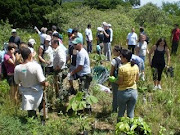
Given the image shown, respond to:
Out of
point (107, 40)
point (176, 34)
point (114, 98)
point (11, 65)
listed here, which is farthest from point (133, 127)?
point (176, 34)

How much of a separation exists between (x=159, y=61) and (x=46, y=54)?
2.93 meters

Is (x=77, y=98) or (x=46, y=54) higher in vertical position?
(x=46, y=54)

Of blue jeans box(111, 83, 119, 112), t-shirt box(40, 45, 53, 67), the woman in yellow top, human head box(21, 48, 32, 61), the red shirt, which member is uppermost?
the red shirt

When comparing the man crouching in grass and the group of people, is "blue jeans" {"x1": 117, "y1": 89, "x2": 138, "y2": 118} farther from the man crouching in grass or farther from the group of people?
the man crouching in grass

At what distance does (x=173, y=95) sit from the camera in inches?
245

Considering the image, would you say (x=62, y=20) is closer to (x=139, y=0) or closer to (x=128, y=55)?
(x=128, y=55)

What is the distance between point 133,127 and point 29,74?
73.3 inches

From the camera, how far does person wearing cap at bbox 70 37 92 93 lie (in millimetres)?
4992

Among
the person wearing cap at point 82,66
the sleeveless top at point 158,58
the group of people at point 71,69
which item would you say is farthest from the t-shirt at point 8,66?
the sleeveless top at point 158,58

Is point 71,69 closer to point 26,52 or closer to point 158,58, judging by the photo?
point 26,52

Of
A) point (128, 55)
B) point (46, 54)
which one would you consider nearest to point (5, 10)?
point (46, 54)

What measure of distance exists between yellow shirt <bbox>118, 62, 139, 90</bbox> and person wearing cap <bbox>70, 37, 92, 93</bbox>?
106 centimetres

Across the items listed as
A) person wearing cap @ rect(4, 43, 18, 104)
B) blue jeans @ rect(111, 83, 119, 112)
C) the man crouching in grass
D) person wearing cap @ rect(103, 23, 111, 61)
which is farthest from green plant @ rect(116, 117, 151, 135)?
person wearing cap @ rect(103, 23, 111, 61)

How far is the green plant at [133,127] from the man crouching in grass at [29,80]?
152 centimetres
